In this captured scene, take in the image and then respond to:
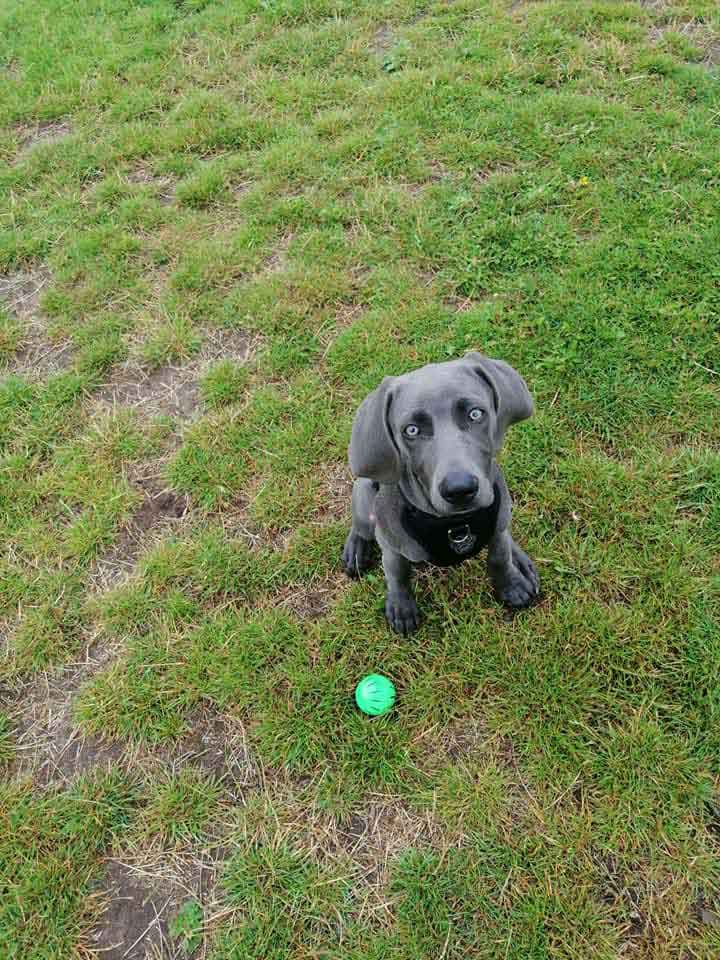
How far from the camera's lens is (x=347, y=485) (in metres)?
3.92

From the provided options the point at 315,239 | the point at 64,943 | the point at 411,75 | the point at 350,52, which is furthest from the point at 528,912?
the point at 350,52

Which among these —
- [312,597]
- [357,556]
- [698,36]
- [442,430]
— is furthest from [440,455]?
[698,36]

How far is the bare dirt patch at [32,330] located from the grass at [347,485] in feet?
0.09

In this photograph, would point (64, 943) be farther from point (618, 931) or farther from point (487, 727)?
point (618, 931)

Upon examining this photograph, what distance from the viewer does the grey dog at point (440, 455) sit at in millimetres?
2486

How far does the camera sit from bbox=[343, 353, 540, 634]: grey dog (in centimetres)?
249

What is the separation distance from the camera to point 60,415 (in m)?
4.46

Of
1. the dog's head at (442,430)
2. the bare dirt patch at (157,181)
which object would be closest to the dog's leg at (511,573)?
the dog's head at (442,430)

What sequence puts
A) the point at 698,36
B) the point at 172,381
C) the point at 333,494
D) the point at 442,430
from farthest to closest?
the point at 698,36, the point at 172,381, the point at 333,494, the point at 442,430

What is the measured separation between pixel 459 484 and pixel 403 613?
1.13 meters

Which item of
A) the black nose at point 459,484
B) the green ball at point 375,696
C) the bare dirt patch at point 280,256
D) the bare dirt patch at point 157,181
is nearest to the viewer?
the black nose at point 459,484

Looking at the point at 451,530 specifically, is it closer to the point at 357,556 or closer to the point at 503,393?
the point at 503,393

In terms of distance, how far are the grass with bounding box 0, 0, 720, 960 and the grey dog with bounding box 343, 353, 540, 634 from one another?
2.20ft

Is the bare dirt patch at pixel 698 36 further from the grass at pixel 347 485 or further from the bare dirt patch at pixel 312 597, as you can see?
the bare dirt patch at pixel 312 597
